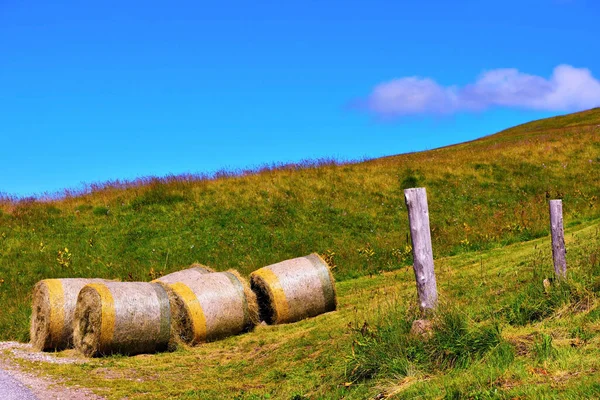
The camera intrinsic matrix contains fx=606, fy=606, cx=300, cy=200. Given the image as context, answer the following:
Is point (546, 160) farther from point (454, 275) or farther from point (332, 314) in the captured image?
point (332, 314)

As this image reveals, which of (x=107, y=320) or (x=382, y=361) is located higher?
(x=107, y=320)

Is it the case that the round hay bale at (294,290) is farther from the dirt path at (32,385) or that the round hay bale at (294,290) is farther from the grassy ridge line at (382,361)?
the dirt path at (32,385)

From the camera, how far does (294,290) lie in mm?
13797

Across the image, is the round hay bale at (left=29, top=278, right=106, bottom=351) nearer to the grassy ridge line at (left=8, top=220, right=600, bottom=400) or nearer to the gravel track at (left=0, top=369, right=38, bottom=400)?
the grassy ridge line at (left=8, top=220, right=600, bottom=400)

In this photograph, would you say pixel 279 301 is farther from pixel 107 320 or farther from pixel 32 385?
pixel 32 385

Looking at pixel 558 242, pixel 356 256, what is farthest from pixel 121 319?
pixel 356 256

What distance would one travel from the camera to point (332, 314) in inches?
535

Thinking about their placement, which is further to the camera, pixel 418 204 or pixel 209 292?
pixel 209 292

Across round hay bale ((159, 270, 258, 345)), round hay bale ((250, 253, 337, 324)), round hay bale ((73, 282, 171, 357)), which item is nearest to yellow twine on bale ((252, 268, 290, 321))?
round hay bale ((250, 253, 337, 324))

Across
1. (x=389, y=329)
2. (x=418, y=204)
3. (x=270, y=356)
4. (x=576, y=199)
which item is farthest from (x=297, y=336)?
(x=576, y=199)

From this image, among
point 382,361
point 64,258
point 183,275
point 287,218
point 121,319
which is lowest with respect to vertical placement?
point 382,361

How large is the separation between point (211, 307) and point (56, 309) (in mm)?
3275

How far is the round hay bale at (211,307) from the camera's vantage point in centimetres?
1259

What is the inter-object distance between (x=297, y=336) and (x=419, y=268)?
3396 millimetres
